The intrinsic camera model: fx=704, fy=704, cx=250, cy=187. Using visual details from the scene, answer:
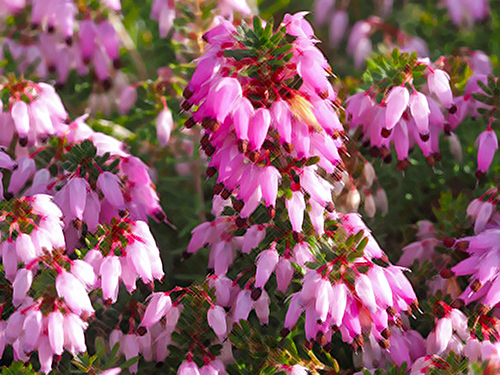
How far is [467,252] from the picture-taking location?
10.2 feet

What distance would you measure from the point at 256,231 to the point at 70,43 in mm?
1868

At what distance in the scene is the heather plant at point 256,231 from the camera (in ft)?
8.30

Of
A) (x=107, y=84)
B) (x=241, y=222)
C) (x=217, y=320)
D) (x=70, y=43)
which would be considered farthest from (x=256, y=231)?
(x=107, y=84)

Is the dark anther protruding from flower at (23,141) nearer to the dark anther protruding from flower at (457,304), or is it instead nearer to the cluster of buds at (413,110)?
the cluster of buds at (413,110)

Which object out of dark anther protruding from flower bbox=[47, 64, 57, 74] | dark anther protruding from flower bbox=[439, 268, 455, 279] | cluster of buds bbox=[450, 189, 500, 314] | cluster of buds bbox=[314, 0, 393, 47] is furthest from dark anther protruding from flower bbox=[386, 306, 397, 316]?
cluster of buds bbox=[314, 0, 393, 47]

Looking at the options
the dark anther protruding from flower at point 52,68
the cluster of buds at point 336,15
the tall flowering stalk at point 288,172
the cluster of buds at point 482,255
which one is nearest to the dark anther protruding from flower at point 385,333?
the tall flowering stalk at point 288,172

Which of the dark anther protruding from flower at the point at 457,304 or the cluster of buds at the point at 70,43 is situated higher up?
the cluster of buds at the point at 70,43

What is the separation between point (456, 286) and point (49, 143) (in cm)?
197

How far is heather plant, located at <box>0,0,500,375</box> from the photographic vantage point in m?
2.53

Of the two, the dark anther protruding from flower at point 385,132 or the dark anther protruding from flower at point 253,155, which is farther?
the dark anther protruding from flower at point 385,132

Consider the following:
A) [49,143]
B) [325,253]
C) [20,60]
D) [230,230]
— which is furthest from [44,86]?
[325,253]

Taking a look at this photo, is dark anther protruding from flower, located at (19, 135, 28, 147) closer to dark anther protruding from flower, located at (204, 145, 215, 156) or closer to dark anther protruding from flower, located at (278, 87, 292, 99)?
dark anther protruding from flower, located at (204, 145, 215, 156)

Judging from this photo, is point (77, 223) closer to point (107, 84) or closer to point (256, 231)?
point (256, 231)

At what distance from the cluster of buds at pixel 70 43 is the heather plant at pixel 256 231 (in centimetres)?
14
